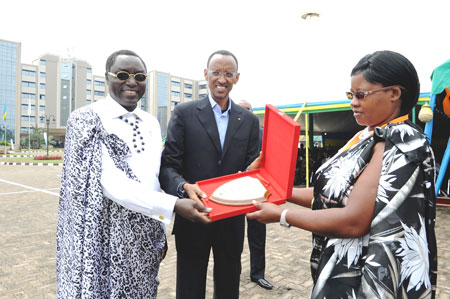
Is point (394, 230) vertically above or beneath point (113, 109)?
beneath

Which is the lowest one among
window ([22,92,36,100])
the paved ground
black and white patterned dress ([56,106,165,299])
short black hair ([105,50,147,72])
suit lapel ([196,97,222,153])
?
the paved ground

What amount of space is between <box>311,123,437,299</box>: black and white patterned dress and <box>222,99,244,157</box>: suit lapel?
983mm

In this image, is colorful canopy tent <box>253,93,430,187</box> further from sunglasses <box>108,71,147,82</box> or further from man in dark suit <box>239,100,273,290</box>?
sunglasses <box>108,71,147,82</box>

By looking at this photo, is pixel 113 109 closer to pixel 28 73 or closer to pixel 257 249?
pixel 257 249

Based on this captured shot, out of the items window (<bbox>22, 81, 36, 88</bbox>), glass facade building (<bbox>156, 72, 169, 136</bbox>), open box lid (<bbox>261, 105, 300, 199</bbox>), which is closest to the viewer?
open box lid (<bbox>261, 105, 300, 199</bbox>)

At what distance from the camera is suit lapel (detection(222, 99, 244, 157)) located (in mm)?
2201

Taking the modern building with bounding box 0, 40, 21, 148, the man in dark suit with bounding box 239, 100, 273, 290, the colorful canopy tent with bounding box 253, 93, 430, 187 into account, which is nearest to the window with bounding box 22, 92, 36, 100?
the modern building with bounding box 0, 40, 21, 148

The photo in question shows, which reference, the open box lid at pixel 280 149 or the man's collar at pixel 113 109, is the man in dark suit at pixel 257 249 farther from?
the man's collar at pixel 113 109

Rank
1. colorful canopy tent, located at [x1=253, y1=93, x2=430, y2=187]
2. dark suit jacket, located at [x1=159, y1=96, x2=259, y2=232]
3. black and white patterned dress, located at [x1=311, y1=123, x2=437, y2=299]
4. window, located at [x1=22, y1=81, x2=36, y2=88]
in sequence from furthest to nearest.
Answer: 1. window, located at [x1=22, y1=81, x2=36, y2=88]
2. colorful canopy tent, located at [x1=253, y1=93, x2=430, y2=187]
3. dark suit jacket, located at [x1=159, y1=96, x2=259, y2=232]
4. black and white patterned dress, located at [x1=311, y1=123, x2=437, y2=299]

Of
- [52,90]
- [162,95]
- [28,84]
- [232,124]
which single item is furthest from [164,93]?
[232,124]

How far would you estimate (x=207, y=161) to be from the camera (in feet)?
7.11

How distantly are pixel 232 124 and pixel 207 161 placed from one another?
A: 0.32 metres

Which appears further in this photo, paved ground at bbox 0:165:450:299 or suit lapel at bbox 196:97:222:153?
paved ground at bbox 0:165:450:299

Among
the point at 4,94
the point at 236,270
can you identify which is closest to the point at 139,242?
the point at 236,270
